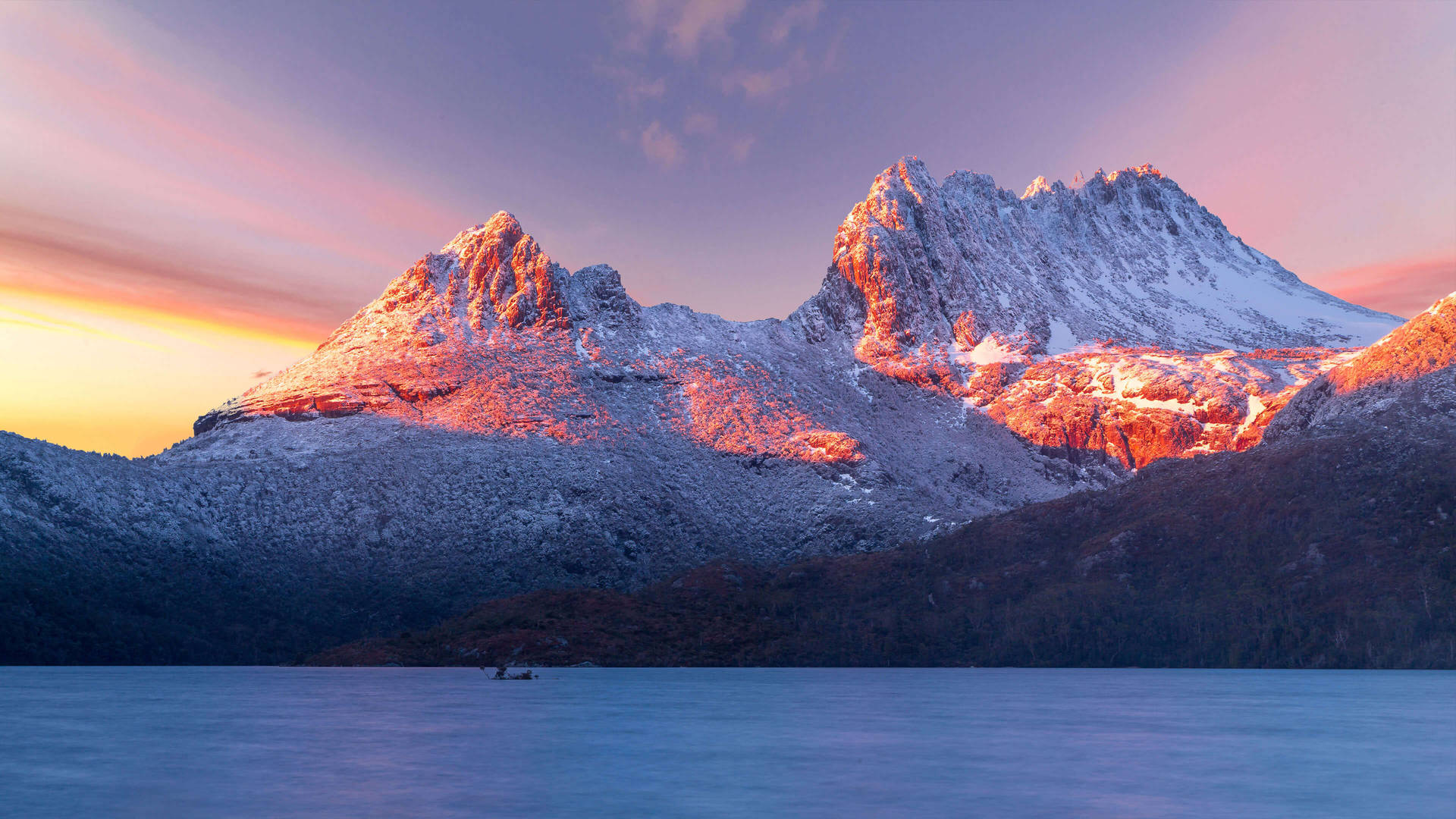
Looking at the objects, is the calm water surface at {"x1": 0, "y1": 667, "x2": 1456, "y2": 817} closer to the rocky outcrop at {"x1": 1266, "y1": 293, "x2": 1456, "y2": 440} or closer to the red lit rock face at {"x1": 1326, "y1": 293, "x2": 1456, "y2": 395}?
the rocky outcrop at {"x1": 1266, "y1": 293, "x2": 1456, "y2": 440}

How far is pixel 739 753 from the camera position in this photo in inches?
1193

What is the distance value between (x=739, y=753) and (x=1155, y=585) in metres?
91.6

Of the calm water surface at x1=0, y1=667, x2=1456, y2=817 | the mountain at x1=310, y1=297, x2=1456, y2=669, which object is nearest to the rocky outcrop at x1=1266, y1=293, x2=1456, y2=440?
the mountain at x1=310, y1=297, x2=1456, y2=669

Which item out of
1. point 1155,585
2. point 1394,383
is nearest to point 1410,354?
point 1394,383

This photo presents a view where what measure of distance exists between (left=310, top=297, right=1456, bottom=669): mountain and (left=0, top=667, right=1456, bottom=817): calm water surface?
134 feet

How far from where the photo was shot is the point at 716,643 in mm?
128750

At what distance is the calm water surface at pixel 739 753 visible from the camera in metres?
20.6

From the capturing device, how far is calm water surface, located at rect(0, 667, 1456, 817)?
2061 centimetres

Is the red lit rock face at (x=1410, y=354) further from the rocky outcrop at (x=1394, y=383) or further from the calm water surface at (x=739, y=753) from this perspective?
the calm water surface at (x=739, y=753)

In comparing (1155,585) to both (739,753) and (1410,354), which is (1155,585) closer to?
(1410,354)

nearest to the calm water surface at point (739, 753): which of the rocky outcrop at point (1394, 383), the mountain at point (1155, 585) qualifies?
the mountain at point (1155, 585)

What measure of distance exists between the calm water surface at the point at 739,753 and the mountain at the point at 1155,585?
1612 inches

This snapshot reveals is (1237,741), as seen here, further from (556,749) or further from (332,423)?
(332,423)

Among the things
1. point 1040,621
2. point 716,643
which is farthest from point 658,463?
point 1040,621
